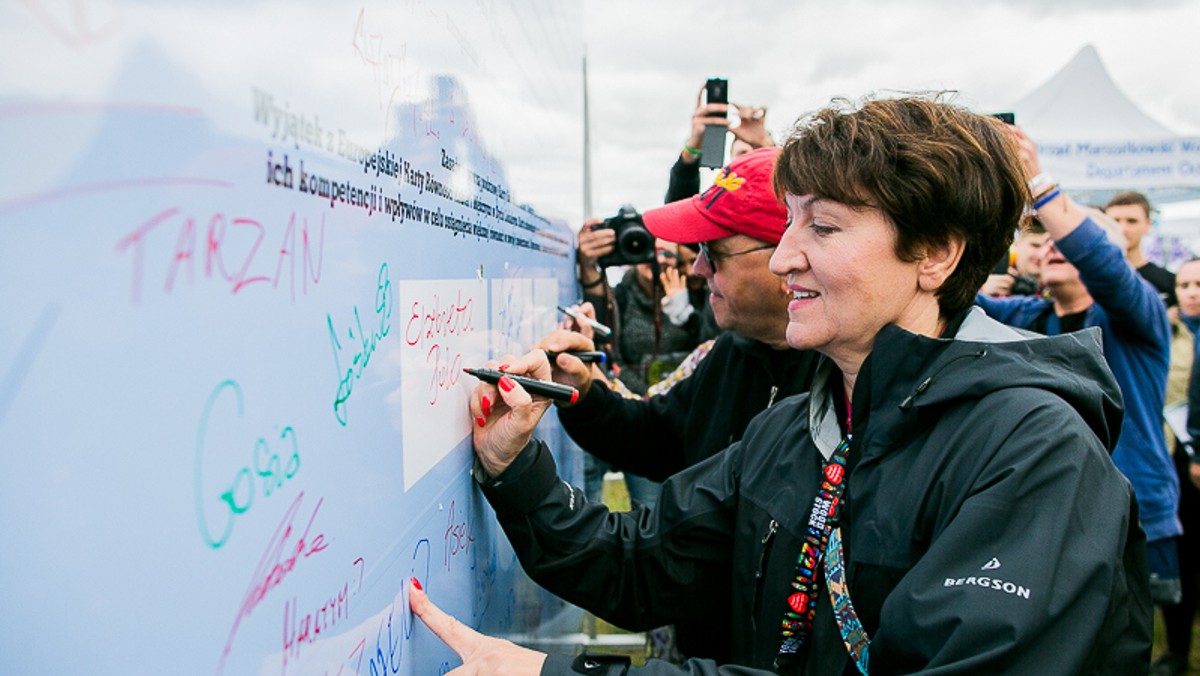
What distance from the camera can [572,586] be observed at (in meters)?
1.60

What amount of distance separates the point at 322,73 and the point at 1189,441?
4092 millimetres

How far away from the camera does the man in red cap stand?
213cm

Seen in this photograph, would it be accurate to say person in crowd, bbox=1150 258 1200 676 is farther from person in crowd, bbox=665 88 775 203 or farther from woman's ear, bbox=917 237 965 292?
woman's ear, bbox=917 237 965 292

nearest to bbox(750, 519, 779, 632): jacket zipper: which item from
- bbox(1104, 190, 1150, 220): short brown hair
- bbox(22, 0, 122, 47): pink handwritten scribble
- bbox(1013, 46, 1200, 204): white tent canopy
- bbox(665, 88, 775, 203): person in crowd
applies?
bbox(22, 0, 122, 47): pink handwritten scribble

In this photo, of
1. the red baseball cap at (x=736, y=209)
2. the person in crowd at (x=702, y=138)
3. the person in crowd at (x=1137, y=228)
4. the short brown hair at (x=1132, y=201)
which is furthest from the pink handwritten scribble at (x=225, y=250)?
the short brown hair at (x=1132, y=201)

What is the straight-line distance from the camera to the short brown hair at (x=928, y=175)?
4.39ft

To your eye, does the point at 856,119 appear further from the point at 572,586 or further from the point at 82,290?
the point at 82,290

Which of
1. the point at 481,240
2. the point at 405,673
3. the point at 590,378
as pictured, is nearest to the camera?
the point at 405,673

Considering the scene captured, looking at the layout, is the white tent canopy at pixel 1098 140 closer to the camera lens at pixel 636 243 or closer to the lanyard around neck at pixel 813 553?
the camera lens at pixel 636 243

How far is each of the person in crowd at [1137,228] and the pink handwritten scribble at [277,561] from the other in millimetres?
4710

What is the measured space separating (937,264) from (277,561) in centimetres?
104

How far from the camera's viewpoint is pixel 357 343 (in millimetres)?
946

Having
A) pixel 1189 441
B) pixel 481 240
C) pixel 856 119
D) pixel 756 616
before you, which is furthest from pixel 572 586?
pixel 1189 441

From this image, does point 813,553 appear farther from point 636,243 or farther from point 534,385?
point 636,243
